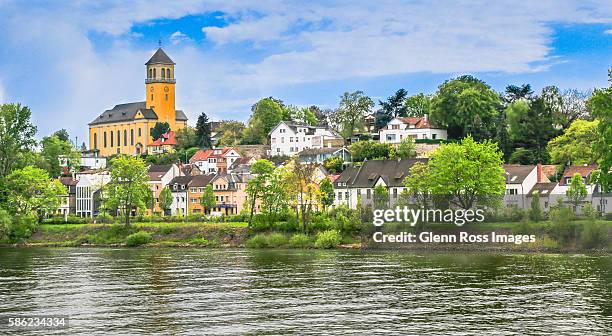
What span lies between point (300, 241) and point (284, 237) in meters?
2.32

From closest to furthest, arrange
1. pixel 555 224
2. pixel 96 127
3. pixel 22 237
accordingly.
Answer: pixel 555 224 < pixel 22 237 < pixel 96 127

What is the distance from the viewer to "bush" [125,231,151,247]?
92312 mm

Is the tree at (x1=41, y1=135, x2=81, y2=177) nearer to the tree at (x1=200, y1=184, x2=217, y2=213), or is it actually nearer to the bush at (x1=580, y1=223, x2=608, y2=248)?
the tree at (x1=200, y1=184, x2=217, y2=213)

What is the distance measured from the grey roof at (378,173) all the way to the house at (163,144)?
65621 mm

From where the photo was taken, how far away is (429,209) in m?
85.7

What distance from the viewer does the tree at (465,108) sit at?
438ft

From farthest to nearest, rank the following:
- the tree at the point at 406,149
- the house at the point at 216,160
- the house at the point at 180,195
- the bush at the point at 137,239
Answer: the house at the point at 216,160, the house at the point at 180,195, the tree at the point at 406,149, the bush at the point at 137,239

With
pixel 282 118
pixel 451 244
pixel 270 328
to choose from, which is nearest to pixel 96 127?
pixel 282 118

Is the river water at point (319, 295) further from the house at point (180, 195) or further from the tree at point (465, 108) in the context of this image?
the tree at point (465, 108)

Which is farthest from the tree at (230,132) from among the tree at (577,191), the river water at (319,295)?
the river water at (319,295)

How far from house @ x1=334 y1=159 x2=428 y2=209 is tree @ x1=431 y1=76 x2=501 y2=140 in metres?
22.9

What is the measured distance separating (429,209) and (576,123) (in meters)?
35.5

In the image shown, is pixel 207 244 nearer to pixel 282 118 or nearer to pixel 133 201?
pixel 133 201

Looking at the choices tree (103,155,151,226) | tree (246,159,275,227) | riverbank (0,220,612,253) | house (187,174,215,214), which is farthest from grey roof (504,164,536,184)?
house (187,174,215,214)
